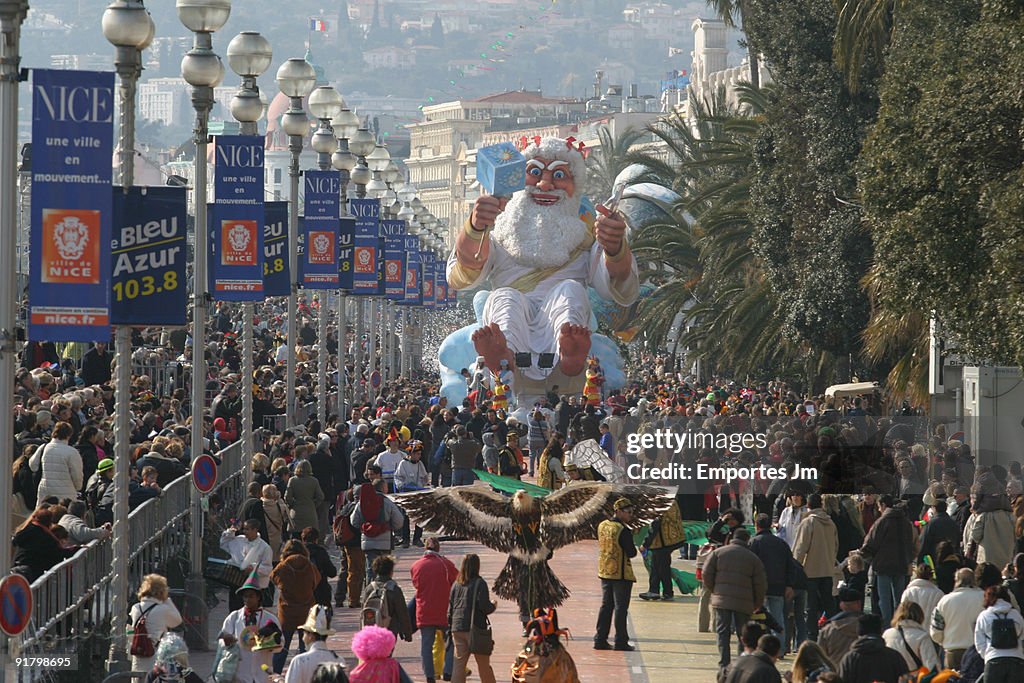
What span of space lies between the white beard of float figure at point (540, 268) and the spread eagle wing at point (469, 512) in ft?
84.9

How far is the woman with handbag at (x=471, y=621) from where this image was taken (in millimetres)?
15742

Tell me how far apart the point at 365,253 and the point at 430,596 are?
20.6m

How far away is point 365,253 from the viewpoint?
3662 cm

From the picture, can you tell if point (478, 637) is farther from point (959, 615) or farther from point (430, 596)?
point (959, 615)

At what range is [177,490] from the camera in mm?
19781

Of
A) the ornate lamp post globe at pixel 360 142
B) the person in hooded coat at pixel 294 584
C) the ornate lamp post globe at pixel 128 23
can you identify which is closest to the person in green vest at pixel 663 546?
the person in hooded coat at pixel 294 584

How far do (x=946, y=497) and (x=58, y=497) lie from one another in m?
8.62

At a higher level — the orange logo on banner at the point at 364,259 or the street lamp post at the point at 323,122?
the street lamp post at the point at 323,122

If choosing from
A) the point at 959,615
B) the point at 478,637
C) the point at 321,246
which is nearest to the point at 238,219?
the point at 478,637

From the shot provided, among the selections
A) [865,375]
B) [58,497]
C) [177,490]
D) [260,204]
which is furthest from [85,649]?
[865,375]

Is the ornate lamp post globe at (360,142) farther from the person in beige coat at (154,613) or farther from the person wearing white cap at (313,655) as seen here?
the person wearing white cap at (313,655)

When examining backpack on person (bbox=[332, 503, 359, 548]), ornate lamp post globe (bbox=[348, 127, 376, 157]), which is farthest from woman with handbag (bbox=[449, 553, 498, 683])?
ornate lamp post globe (bbox=[348, 127, 376, 157])

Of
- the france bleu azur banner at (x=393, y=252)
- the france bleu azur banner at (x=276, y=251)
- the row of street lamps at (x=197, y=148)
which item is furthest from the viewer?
the france bleu azur banner at (x=393, y=252)

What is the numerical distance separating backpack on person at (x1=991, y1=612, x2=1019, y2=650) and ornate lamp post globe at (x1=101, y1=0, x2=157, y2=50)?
291 inches
